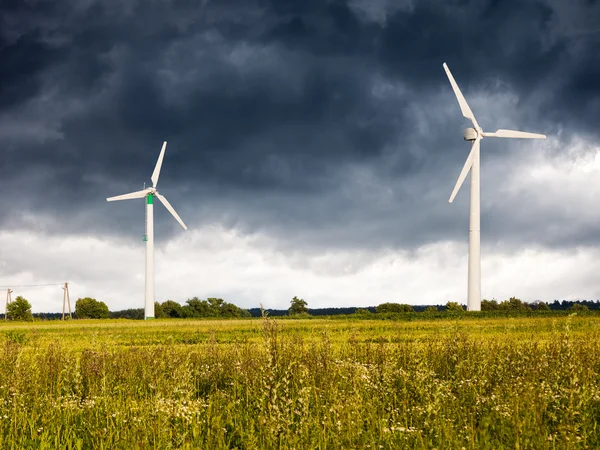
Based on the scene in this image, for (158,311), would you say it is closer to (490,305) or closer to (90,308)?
(90,308)

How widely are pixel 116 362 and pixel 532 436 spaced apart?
8636mm

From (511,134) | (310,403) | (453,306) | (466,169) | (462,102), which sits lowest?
(453,306)

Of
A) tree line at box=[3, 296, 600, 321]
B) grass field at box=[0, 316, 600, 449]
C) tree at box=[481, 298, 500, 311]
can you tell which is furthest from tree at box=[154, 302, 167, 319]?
grass field at box=[0, 316, 600, 449]

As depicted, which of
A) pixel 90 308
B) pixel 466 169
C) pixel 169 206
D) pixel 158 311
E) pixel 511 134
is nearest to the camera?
pixel 466 169

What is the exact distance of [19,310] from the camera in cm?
7550

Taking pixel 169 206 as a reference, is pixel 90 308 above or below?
below

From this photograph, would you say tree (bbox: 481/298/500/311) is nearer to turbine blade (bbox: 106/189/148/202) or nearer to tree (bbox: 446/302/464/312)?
tree (bbox: 446/302/464/312)

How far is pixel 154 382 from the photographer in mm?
10117

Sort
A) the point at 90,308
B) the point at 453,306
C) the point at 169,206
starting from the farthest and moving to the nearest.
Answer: the point at 90,308
the point at 453,306
the point at 169,206

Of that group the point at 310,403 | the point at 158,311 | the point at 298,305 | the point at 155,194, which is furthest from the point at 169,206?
the point at 310,403

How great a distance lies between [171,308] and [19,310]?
35.5m

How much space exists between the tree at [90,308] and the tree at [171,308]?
13.6 metres

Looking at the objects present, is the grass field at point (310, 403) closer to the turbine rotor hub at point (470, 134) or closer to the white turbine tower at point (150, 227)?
the turbine rotor hub at point (470, 134)

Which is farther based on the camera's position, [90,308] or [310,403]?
[90,308]
